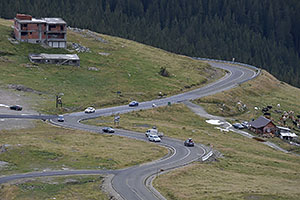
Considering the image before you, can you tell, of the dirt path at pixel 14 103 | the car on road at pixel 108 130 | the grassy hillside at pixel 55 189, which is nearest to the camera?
the grassy hillside at pixel 55 189

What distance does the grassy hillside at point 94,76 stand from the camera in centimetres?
14500

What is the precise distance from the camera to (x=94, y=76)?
16300cm

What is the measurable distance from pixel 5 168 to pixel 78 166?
10.5 meters

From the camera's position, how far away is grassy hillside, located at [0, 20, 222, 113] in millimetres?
145000

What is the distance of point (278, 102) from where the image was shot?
17488cm

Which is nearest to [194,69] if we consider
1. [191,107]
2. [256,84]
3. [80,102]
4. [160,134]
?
[256,84]

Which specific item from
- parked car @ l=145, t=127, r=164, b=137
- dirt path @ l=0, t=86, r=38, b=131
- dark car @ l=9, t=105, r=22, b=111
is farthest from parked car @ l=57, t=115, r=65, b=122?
parked car @ l=145, t=127, r=164, b=137

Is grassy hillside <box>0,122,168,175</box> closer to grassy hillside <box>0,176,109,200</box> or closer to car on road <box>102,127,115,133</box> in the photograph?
car on road <box>102,127,115,133</box>

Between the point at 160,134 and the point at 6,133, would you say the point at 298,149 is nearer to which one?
the point at 160,134

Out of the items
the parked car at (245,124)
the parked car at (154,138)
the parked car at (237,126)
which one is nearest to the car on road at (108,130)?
the parked car at (154,138)

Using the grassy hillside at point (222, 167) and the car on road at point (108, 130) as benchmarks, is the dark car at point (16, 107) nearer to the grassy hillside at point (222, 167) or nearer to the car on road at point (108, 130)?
the grassy hillside at point (222, 167)

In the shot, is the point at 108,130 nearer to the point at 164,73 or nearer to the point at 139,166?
the point at 139,166

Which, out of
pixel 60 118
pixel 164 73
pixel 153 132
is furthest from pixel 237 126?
pixel 164 73

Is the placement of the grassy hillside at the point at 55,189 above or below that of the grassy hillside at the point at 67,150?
above
